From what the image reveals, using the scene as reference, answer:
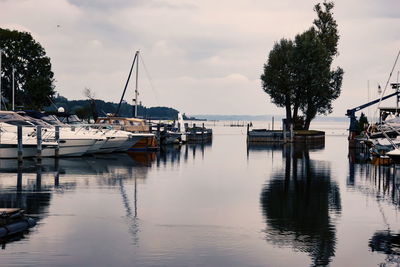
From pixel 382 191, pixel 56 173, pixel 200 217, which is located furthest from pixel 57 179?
pixel 382 191

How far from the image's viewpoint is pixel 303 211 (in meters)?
22.5

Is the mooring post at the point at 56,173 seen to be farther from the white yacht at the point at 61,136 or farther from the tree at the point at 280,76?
the tree at the point at 280,76

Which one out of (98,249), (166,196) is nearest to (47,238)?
(98,249)

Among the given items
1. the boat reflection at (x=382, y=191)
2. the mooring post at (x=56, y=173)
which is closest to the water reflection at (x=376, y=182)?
the boat reflection at (x=382, y=191)

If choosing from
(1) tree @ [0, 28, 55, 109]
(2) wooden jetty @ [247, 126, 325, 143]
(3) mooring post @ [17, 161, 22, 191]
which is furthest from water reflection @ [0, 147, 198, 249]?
(1) tree @ [0, 28, 55, 109]

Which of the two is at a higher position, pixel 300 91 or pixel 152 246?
pixel 300 91

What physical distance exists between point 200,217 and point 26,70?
247ft

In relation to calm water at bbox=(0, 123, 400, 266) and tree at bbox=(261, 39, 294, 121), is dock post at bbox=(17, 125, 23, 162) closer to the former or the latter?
calm water at bbox=(0, 123, 400, 266)

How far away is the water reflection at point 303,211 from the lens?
1677 centimetres

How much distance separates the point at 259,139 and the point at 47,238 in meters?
69.4

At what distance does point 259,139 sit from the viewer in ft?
280

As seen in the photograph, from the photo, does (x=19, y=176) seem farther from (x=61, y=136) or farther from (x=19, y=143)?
(x=61, y=136)

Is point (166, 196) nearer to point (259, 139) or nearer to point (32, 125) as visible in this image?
point (32, 125)

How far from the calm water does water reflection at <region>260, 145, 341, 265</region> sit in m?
0.04
